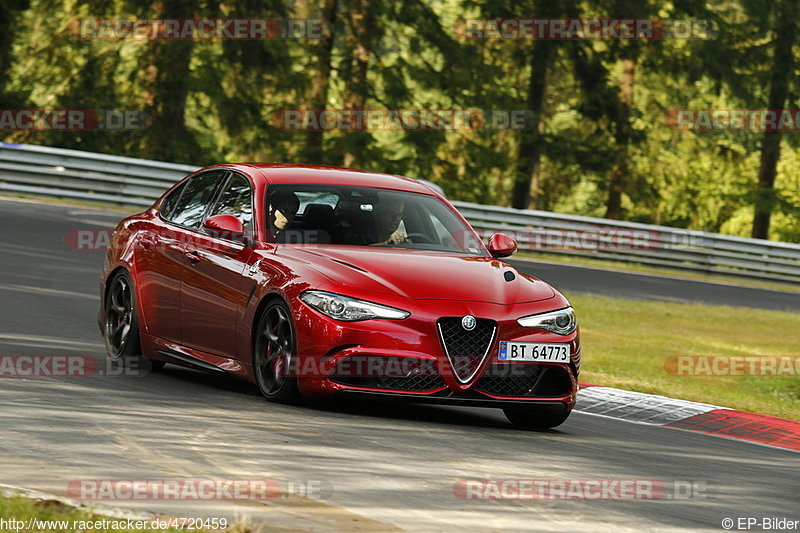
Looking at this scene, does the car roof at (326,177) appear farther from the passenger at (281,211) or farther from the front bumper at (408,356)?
the front bumper at (408,356)

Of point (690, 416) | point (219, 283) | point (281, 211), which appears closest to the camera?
A: point (219, 283)

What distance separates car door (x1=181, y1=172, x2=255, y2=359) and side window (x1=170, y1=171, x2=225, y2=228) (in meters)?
0.17

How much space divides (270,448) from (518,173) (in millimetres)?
32584

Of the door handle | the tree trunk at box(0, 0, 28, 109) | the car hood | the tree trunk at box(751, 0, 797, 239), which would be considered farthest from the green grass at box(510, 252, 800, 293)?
the car hood

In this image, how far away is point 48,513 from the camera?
5.25m

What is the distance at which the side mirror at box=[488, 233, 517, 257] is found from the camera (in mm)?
9914

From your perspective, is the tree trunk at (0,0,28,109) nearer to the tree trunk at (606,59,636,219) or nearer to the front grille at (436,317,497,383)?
the tree trunk at (606,59,636,219)

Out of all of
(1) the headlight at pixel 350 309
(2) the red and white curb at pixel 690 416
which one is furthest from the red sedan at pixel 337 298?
(2) the red and white curb at pixel 690 416

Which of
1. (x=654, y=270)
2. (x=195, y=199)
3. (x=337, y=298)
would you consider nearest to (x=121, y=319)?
(x=195, y=199)

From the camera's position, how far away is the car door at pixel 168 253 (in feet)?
32.9

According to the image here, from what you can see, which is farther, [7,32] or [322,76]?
[322,76]

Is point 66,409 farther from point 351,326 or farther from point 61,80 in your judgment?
point 61,80

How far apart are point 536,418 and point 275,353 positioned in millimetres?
1783

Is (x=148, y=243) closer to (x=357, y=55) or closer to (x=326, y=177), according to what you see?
(x=326, y=177)
